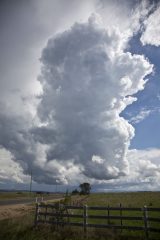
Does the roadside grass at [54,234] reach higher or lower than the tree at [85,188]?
lower

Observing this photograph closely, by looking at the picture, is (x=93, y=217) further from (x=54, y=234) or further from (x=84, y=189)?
(x=84, y=189)

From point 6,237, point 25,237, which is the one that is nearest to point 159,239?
point 25,237

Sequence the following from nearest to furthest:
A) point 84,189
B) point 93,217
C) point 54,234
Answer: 1. point 93,217
2. point 54,234
3. point 84,189

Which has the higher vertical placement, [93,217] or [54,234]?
[93,217]

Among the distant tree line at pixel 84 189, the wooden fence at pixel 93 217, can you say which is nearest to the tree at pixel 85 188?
the distant tree line at pixel 84 189

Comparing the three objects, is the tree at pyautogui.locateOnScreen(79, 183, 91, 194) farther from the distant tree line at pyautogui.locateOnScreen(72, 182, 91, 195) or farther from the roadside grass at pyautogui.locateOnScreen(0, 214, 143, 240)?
the roadside grass at pyautogui.locateOnScreen(0, 214, 143, 240)

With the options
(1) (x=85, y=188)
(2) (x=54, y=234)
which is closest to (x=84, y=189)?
(1) (x=85, y=188)

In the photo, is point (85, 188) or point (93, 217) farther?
point (85, 188)

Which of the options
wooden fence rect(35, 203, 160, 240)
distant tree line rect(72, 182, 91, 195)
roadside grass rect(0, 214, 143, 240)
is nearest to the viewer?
wooden fence rect(35, 203, 160, 240)

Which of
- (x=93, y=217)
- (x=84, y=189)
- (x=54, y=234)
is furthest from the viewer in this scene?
→ (x=84, y=189)

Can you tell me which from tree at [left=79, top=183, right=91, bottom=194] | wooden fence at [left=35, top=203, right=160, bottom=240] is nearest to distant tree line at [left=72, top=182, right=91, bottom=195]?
tree at [left=79, top=183, right=91, bottom=194]

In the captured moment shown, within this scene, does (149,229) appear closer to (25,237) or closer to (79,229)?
(79,229)

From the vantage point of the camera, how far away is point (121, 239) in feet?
45.5

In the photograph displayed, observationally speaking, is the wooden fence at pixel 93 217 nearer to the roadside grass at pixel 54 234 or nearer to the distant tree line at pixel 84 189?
the roadside grass at pixel 54 234
